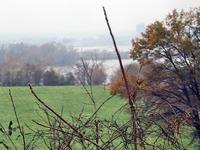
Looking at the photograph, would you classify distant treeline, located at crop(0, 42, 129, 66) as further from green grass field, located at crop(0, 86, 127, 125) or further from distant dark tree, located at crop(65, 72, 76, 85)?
green grass field, located at crop(0, 86, 127, 125)

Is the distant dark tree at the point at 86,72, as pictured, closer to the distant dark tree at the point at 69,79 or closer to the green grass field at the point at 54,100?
the green grass field at the point at 54,100

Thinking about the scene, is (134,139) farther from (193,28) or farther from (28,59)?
(28,59)

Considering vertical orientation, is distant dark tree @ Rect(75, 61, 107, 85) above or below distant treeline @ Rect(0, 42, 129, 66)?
below

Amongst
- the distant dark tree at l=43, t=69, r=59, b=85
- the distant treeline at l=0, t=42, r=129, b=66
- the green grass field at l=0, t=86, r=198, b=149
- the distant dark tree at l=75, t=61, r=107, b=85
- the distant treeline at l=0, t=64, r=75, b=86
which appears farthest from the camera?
the distant treeline at l=0, t=42, r=129, b=66

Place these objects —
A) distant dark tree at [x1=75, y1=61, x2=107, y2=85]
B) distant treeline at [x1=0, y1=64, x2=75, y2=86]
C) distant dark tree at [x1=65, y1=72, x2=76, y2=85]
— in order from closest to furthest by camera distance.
A: distant dark tree at [x1=75, y1=61, x2=107, y2=85]
distant treeline at [x1=0, y1=64, x2=75, y2=86]
distant dark tree at [x1=65, y1=72, x2=76, y2=85]

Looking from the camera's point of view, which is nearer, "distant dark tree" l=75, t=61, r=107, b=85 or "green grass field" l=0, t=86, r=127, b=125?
"distant dark tree" l=75, t=61, r=107, b=85

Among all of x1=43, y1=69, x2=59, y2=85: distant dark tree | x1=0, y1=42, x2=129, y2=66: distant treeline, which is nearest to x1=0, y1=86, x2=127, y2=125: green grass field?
x1=43, y1=69, x2=59, y2=85: distant dark tree

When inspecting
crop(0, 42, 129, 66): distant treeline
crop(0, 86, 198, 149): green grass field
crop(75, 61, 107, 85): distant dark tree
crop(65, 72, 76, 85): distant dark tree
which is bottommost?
crop(0, 86, 198, 149): green grass field

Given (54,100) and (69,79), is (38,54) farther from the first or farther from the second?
(54,100)

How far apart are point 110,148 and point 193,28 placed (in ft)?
51.1

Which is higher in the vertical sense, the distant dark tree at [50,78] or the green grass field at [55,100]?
the distant dark tree at [50,78]

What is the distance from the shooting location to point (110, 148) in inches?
60.6

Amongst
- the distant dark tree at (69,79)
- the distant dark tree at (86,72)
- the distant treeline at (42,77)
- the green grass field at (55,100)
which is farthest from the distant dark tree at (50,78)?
the distant dark tree at (86,72)

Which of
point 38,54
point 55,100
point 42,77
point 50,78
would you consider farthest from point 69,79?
point 38,54
